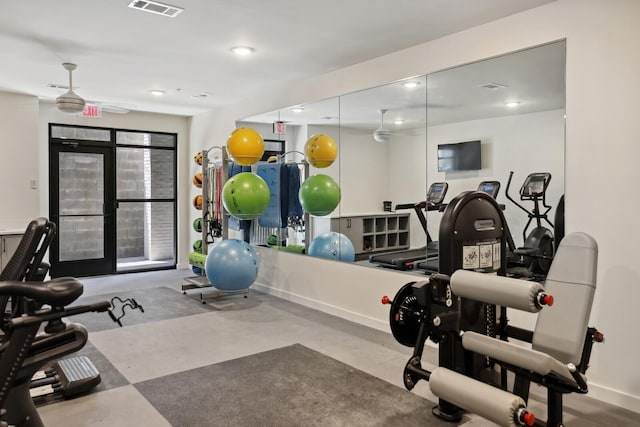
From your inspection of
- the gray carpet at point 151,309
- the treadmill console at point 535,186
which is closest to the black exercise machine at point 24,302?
the gray carpet at point 151,309

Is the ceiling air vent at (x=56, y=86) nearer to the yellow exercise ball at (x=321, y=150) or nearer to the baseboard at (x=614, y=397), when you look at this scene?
the yellow exercise ball at (x=321, y=150)

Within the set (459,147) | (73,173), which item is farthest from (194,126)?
(459,147)

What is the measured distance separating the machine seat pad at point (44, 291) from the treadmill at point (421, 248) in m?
3.32

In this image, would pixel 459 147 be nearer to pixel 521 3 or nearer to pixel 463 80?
pixel 463 80

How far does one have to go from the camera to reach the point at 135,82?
5.61m

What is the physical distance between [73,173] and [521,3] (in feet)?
21.8

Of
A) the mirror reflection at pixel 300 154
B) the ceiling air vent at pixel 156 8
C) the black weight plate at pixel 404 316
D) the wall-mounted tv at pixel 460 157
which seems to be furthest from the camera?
the mirror reflection at pixel 300 154

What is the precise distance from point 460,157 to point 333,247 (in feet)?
6.08

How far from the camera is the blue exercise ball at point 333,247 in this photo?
5.16 metres

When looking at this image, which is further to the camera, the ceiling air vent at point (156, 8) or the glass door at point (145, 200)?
the glass door at point (145, 200)

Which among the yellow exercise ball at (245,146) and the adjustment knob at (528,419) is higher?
the yellow exercise ball at (245,146)

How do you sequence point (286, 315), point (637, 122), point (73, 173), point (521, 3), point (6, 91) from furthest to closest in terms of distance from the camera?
1. point (73, 173)
2. point (6, 91)
3. point (286, 315)
4. point (521, 3)
5. point (637, 122)

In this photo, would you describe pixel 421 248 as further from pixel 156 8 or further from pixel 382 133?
pixel 156 8

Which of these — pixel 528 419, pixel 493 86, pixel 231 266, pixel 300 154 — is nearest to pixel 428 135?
pixel 493 86
